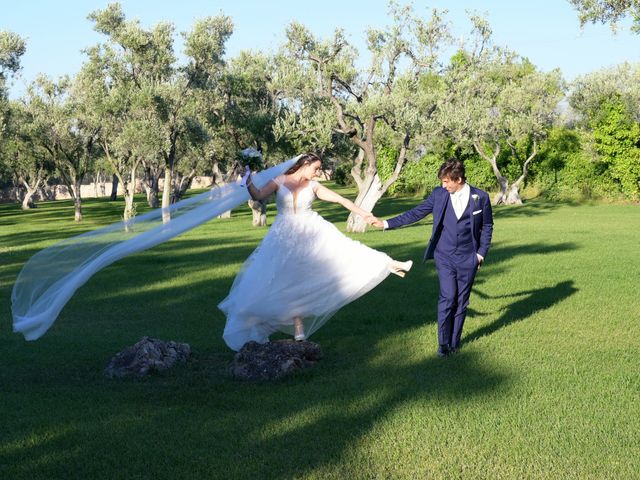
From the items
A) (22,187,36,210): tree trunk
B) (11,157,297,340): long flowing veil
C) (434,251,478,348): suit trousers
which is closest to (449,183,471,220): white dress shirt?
(434,251,478,348): suit trousers

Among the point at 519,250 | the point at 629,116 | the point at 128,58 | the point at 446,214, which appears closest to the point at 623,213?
the point at 629,116

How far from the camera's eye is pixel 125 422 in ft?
24.4

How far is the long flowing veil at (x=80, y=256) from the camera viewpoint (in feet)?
29.3

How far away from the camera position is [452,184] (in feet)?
32.6

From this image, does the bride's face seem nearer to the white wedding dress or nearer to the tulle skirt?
the white wedding dress

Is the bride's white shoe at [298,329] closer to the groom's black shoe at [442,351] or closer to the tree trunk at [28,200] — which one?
the groom's black shoe at [442,351]

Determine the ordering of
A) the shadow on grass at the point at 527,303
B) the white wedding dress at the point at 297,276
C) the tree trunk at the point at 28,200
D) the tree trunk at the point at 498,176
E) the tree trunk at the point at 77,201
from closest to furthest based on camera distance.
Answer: the white wedding dress at the point at 297,276 → the shadow on grass at the point at 527,303 → the tree trunk at the point at 77,201 → the tree trunk at the point at 498,176 → the tree trunk at the point at 28,200

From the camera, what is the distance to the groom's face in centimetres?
989

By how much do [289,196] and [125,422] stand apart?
155 inches

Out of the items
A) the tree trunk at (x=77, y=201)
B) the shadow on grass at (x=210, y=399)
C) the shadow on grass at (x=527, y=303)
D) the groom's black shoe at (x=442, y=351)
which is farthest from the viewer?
the tree trunk at (x=77, y=201)

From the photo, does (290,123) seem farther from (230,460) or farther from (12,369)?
(230,460)

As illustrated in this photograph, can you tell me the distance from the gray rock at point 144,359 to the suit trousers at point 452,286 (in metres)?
3.18

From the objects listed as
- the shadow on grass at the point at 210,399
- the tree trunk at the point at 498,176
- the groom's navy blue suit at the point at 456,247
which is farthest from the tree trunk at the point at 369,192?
the groom's navy blue suit at the point at 456,247

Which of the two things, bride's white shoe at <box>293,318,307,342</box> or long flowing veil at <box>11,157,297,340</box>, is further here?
bride's white shoe at <box>293,318,307,342</box>
